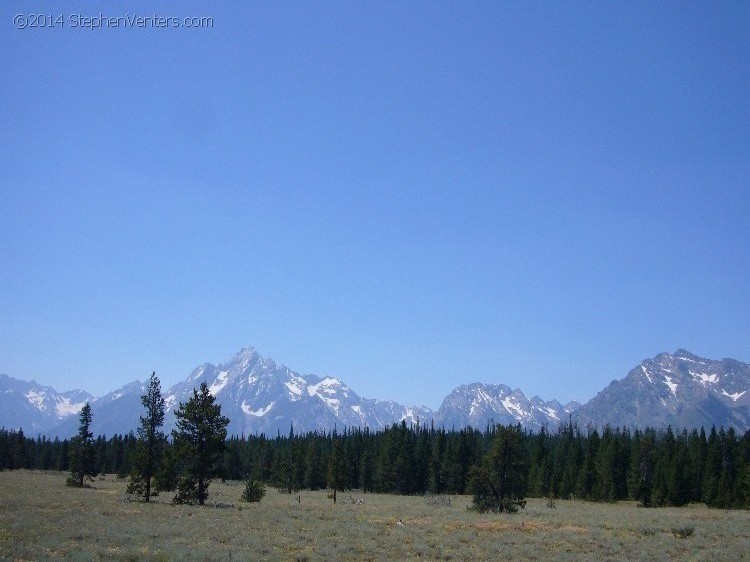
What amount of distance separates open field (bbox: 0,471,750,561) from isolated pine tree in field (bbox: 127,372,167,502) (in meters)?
6.09

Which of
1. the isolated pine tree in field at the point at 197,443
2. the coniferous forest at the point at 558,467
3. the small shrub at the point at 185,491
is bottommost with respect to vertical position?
the coniferous forest at the point at 558,467

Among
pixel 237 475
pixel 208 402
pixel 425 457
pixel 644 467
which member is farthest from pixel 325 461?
pixel 208 402

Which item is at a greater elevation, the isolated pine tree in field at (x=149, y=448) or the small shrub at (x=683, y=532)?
the isolated pine tree in field at (x=149, y=448)

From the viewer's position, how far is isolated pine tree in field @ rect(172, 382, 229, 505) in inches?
1841

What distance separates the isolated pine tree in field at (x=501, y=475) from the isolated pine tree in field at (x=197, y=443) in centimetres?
2305

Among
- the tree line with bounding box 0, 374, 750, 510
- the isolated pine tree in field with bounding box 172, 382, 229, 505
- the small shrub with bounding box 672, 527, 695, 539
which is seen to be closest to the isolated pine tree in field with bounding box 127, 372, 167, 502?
the tree line with bounding box 0, 374, 750, 510

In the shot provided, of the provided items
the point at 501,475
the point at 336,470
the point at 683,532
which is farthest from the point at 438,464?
the point at 683,532

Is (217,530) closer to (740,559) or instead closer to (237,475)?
(740,559)

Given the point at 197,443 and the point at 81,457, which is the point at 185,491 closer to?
the point at 197,443

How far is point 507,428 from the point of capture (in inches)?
2121

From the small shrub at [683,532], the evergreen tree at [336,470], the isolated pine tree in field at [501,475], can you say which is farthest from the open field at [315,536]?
the evergreen tree at [336,470]

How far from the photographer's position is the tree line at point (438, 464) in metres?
48.3

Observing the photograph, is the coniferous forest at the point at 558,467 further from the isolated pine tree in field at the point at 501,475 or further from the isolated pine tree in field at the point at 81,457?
the isolated pine tree in field at the point at 501,475

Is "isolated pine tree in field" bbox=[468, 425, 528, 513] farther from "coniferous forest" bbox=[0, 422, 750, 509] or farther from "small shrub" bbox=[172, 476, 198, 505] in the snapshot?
"coniferous forest" bbox=[0, 422, 750, 509]
